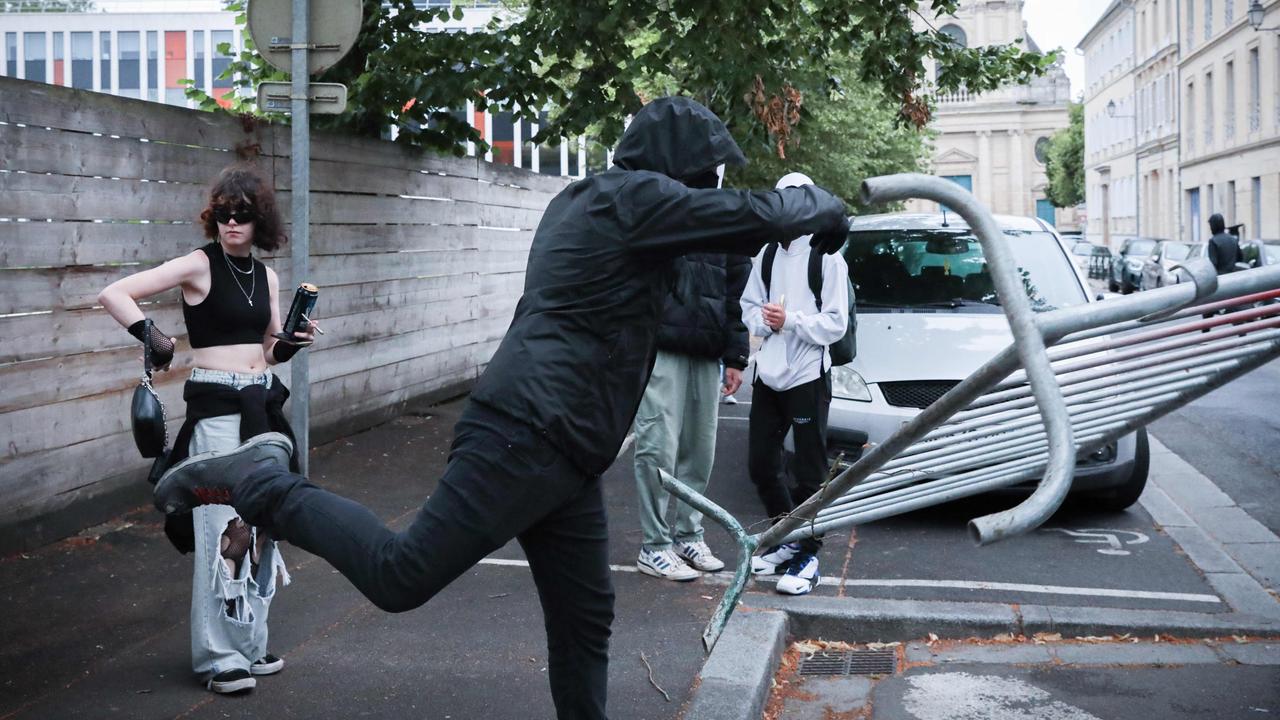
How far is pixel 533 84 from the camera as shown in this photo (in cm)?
1041

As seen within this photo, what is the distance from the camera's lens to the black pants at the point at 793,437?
6.29 meters

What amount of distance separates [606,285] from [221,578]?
6.77 ft

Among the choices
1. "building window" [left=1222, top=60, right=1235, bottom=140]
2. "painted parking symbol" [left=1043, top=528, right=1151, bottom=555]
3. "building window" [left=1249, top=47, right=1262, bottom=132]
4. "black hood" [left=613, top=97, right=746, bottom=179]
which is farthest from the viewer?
"building window" [left=1222, top=60, right=1235, bottom=140]

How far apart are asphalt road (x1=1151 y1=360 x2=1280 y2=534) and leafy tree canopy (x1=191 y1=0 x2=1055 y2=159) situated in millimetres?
3666

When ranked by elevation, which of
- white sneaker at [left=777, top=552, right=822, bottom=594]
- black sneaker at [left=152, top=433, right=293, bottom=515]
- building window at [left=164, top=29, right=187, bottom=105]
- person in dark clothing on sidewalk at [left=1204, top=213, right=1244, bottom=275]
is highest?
building window at [left=164, top=29, right=187, bottom=105]

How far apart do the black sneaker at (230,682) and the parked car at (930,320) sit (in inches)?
150

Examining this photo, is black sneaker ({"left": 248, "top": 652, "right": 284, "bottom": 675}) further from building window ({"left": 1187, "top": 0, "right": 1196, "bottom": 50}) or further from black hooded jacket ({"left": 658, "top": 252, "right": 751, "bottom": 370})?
building window ({"left": 1187, "top": 0, "right": 1196, "bottom": 50})

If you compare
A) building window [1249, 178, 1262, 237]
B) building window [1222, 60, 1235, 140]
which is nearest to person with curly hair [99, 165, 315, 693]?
building window [1249, 178, 1262, 237]

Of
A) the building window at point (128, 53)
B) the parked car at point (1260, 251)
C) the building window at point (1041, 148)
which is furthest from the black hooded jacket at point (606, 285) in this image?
the building window at point (1041, 148)

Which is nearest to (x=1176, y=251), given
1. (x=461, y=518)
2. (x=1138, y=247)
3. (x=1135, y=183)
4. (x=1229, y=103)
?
(x=1138, y=247)

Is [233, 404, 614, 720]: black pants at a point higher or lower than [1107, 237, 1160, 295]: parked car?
lower

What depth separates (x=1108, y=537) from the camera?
7.52 m

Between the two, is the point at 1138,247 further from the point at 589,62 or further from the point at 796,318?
the point at 796,318

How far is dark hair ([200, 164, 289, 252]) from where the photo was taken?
4684 millimetres
